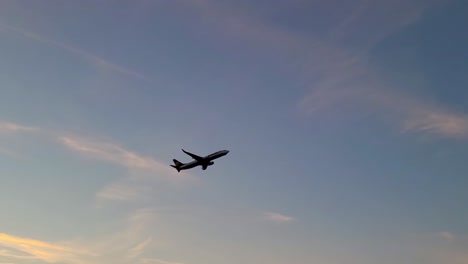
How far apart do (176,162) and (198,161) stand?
3855 cm

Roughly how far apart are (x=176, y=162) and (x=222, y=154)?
4693 cm

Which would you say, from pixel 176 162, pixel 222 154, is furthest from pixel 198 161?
pixel 176 162

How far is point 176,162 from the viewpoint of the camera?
197875 mm

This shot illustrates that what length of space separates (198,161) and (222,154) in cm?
1113

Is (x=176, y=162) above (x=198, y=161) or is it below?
above

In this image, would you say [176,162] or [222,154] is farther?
A: [176,162]

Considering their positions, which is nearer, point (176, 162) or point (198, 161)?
point (198, 161)

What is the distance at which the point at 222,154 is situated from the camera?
15800 centimetres

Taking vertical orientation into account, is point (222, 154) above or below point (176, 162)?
below

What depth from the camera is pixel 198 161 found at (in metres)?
162

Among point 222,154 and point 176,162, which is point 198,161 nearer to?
point 222,154
